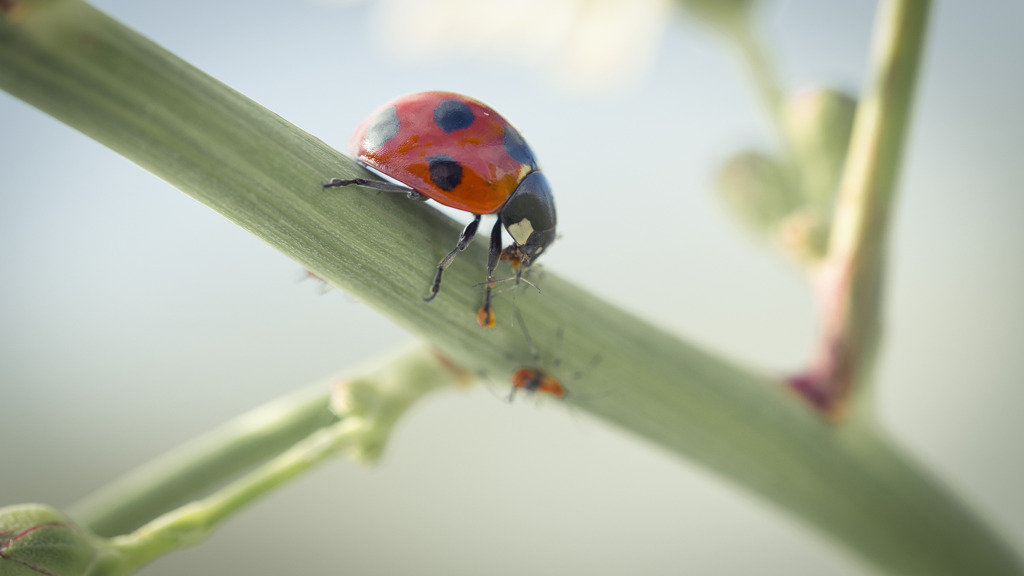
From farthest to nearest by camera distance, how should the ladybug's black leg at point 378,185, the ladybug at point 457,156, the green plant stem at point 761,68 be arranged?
the green plant stem at point 761,68 < the ladybug at point 457,156 < the ladybug's black leg at point 378,185

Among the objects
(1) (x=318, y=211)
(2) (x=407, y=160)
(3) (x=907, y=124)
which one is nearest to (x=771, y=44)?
(3) (x=907, y=124)

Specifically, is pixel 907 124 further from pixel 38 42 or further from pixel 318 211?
pixel 38 42

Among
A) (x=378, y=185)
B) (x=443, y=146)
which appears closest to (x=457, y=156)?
(x=443, y=146)

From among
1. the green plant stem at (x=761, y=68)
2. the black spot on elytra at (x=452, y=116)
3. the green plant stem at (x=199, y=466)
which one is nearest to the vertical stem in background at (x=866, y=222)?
the green plant stem at (x=761, y=68)

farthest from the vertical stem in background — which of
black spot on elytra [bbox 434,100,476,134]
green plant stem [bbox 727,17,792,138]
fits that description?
black spot on elytra [bbox 434,100,476,134]

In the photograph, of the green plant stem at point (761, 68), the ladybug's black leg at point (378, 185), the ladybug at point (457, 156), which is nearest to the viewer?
the ladybug's black leg at point (378, 185)

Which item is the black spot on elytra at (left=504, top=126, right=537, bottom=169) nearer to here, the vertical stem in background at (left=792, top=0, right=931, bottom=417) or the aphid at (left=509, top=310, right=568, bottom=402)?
the aphid at (left=509, top=310, right=568, bottom=402)

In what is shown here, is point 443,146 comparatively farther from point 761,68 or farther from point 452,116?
point 761,68

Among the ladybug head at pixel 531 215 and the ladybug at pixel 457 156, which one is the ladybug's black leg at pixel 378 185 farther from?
the ladybug head at pixel 531 215
